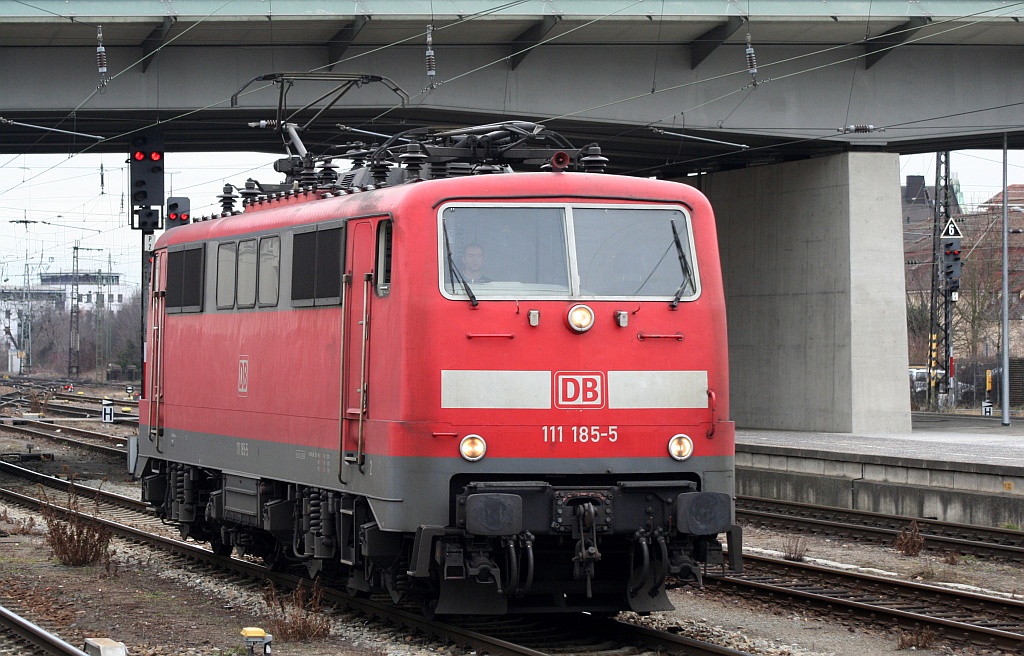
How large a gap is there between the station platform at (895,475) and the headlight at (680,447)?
9474mm

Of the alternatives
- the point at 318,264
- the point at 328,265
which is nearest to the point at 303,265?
the point at 318,264

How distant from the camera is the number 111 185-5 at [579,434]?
9.68 meters

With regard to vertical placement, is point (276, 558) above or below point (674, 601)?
above

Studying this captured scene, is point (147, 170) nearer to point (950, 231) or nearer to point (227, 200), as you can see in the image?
point (227, 200)

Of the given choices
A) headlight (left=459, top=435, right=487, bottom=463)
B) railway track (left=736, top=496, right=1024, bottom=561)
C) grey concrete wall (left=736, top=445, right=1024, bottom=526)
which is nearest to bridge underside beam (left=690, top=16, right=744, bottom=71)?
grey concrete wall (left=736, top=445, right=1024, bottom=526)

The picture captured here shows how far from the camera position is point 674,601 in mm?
12227

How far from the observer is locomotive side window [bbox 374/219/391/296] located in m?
10.1

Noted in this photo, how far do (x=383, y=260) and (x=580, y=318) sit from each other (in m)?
1.54

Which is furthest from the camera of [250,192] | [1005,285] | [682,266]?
[1005,285]

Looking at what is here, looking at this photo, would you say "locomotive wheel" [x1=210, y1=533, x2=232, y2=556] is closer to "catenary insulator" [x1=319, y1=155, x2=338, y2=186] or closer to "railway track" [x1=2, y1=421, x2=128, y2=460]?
"catenary insulator" [x1=319, y1=155, x2=338, y2=186]

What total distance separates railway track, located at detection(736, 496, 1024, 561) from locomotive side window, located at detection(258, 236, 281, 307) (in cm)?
827

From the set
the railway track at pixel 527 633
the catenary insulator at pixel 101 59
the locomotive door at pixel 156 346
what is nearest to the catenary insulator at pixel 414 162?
the railway track at pixel 527 633

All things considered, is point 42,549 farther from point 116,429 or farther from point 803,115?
point 116,429

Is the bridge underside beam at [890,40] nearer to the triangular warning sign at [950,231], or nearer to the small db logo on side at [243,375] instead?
the small db logo on side at [243,375]
